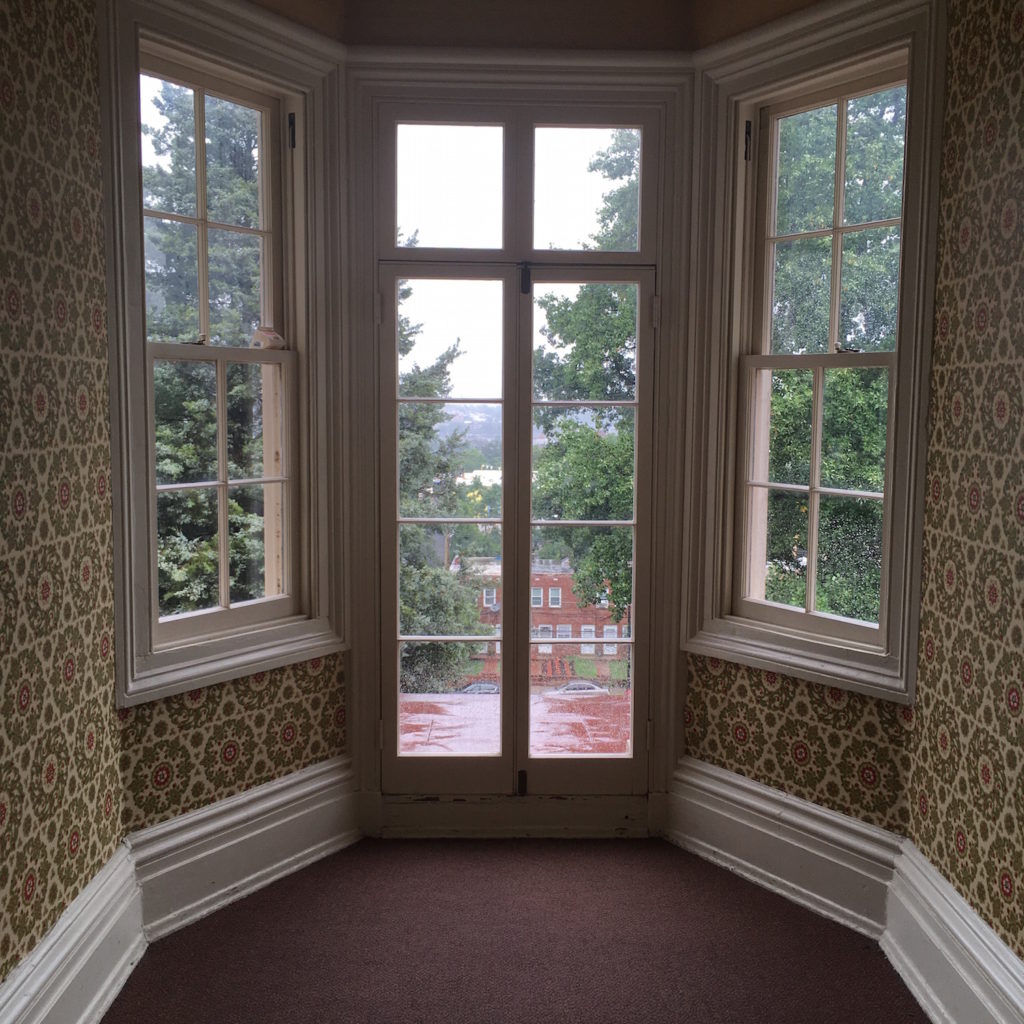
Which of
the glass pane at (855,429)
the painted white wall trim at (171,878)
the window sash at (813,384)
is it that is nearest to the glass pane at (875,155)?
the window sash at (813,384)

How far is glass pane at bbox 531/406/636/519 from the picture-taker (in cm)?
363

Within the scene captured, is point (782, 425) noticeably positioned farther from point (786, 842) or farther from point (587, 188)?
point (786, 842)

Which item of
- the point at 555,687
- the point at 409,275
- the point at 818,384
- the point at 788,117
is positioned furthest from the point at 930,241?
the point at 555,687

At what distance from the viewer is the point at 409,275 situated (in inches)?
140

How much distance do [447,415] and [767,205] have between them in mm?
1306

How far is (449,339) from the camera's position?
3.59 metres

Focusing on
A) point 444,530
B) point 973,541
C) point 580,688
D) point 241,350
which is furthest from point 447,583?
point 973,541

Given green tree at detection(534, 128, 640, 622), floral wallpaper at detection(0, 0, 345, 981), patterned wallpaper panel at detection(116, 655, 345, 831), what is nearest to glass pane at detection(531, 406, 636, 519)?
green tree at detection(534, 128, 640, 622)

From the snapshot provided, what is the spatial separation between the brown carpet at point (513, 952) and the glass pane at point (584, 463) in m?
1.25

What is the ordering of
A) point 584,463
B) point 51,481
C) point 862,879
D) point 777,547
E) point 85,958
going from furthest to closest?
1. point 584,463
2. point 777,547
3. point 862,879
4. point 85,958
5. point 51,481

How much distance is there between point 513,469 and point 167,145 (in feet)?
5.02

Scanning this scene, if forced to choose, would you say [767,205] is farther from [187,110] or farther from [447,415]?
[187,110]

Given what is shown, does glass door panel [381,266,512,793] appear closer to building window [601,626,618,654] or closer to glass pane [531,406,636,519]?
glass pane [531,406,636,519]

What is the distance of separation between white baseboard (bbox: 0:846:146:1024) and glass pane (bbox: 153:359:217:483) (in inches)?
44.5
